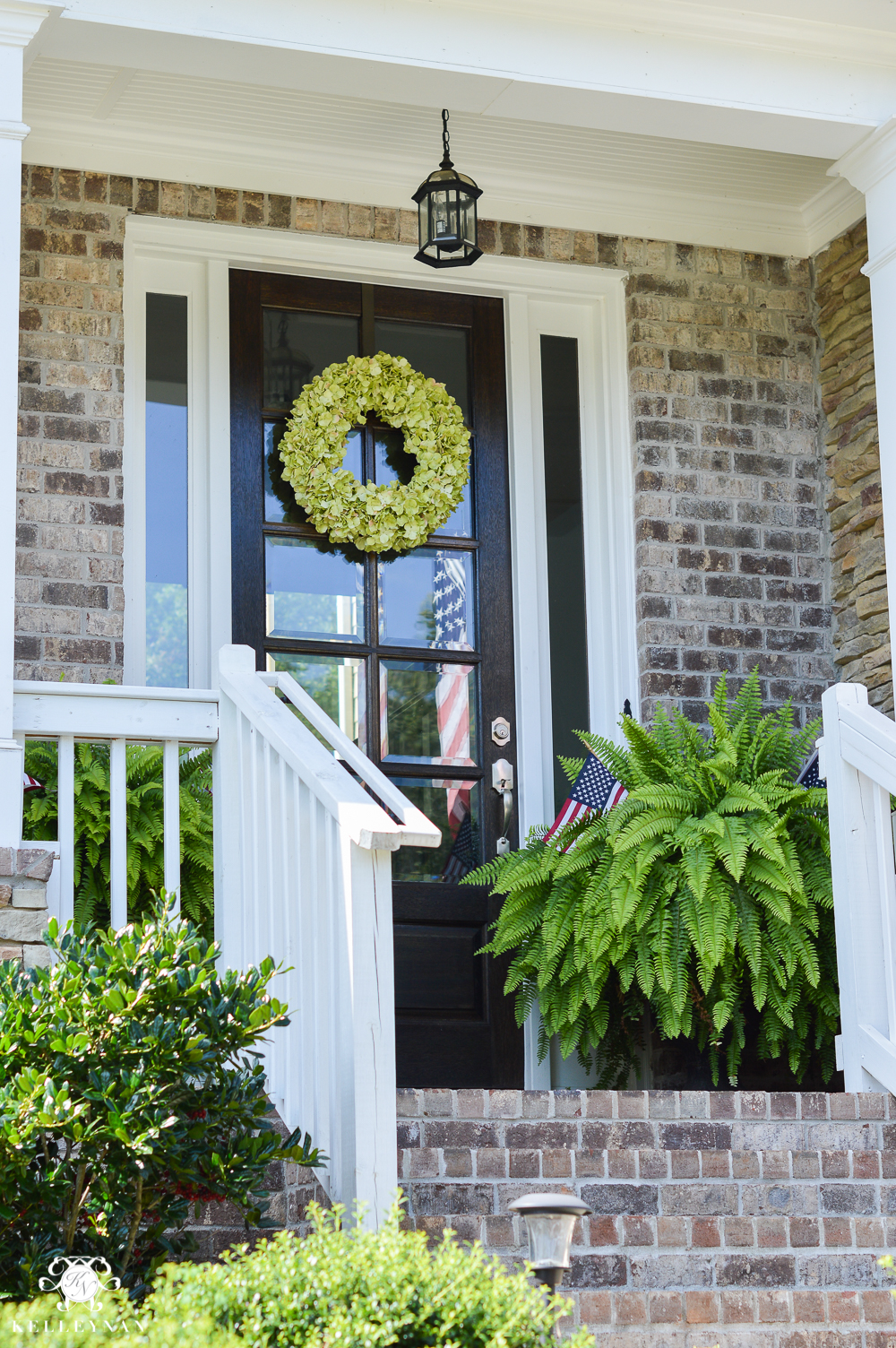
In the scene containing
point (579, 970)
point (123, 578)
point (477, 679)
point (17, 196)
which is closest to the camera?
point (17, 196)

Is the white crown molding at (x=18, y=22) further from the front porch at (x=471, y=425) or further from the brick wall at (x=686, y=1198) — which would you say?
the brick wall at (x=686, y=1198)

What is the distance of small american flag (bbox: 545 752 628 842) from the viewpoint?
15.6 feet

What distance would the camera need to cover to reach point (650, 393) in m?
5.41

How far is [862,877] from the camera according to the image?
3912 mm

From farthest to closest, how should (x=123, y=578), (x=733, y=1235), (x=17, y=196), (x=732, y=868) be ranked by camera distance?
(x=123, y=578), (x=732, y=868), (x=17, y=196), (x=733, y=1235)

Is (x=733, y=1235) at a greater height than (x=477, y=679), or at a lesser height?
lesser

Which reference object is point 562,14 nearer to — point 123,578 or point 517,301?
point 517,301

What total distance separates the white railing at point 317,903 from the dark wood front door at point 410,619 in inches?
55.2

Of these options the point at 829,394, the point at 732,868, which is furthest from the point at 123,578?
the point at 829,394

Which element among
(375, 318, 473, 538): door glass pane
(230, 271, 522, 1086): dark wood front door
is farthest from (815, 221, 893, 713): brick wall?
(375, 318, 473, 538): door glass pane

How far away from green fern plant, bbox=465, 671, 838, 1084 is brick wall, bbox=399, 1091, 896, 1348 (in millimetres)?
674

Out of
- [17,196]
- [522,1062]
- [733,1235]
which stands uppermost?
[17,196]

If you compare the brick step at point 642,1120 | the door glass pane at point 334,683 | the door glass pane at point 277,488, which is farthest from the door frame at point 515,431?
the brick step at point 642,1120

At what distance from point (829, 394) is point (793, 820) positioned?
1761 millimetres
